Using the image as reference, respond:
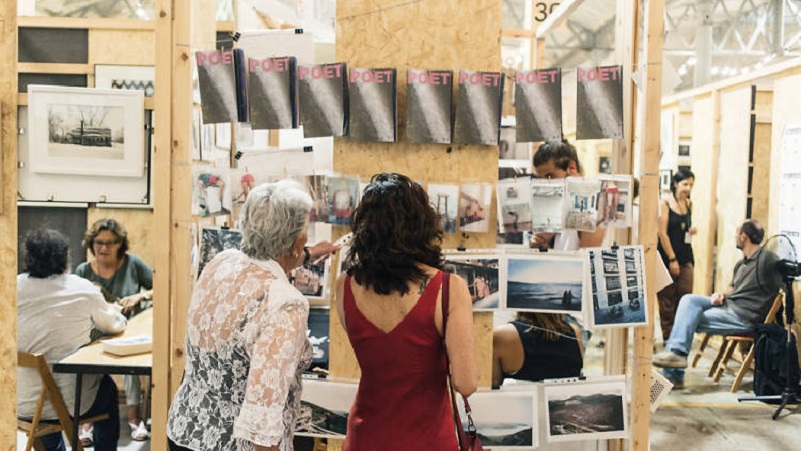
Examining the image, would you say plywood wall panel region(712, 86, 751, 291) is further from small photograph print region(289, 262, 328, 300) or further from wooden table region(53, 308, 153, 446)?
wooden table region(53, 308, 153, 446)

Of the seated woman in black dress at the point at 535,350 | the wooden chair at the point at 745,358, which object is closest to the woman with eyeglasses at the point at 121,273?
the seated woman in black dress at the point at 535,350

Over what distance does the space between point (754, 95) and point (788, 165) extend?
1.14 meters

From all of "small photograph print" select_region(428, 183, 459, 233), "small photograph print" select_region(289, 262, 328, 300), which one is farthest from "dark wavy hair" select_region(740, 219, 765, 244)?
"small photograph print" select_region(289, 262, 328, 300)

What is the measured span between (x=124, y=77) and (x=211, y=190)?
2845mm

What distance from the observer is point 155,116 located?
2646mm

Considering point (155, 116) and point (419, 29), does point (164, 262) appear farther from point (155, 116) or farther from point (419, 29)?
point (419, 29)

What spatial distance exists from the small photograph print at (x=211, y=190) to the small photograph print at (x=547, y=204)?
1065 mm

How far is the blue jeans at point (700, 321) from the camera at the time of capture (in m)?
6.10

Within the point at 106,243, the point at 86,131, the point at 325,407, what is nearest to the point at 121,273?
the point at 106,243

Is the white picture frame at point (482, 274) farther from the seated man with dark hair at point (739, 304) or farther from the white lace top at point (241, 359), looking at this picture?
the seated man with dark hair at point (739, 304)

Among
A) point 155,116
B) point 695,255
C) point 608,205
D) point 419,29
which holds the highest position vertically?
point 419,29

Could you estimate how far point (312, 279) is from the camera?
2729mm

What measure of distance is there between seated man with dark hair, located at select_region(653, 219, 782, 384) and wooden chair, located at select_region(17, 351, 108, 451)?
15.3ft

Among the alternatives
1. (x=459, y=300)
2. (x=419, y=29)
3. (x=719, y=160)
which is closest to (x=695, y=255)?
(x=719, y=160)
